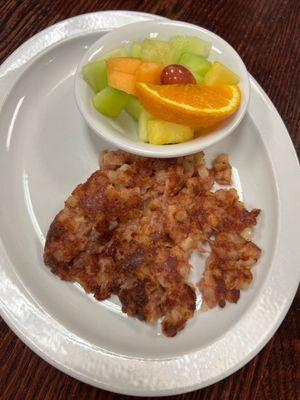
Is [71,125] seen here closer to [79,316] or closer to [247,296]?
[79,316]

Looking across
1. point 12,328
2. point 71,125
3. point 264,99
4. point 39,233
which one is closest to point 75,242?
point 39,233

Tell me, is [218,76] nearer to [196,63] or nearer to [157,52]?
[196,63]

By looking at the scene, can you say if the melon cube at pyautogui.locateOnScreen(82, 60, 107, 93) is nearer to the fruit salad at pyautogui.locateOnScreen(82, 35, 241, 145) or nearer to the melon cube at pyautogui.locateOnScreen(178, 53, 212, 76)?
the fruit salad at pyautogui.locateOnScreen(82, 35, 241, 145)

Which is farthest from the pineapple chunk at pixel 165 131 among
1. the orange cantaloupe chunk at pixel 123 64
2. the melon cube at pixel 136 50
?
the melon cube at pixel 136 50

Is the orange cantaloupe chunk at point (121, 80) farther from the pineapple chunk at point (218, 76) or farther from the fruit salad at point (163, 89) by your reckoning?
the pineapple chunk at point (218, 76)

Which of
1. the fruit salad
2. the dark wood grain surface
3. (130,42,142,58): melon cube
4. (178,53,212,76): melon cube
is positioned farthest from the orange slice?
the dark wood grain surface

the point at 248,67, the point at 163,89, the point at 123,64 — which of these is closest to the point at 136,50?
the point at 123,64
